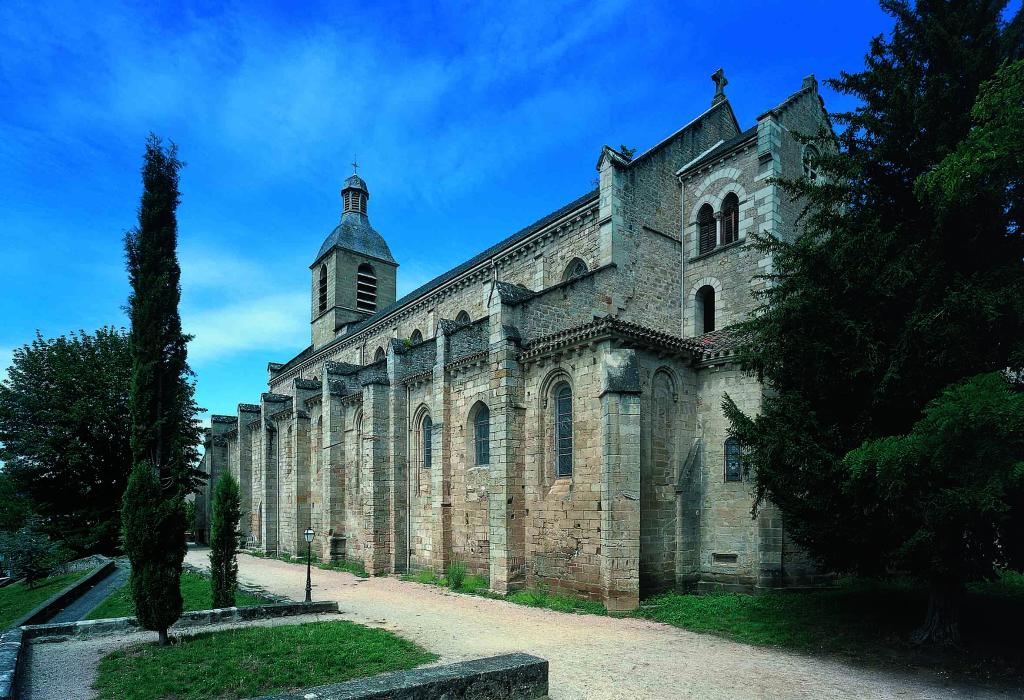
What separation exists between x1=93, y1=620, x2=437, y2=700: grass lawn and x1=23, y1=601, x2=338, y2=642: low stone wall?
134 centimetres

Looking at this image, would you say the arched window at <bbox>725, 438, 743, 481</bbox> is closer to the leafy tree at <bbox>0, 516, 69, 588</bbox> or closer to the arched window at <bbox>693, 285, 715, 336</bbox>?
the arched window at <bbox>693, 285, 715, 336</bbox>

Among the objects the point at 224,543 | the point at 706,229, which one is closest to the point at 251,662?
the point at 224,543

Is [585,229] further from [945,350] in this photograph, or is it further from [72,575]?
[72,575]

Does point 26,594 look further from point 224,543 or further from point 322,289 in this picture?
point 322,289

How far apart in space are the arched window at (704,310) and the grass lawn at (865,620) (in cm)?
857

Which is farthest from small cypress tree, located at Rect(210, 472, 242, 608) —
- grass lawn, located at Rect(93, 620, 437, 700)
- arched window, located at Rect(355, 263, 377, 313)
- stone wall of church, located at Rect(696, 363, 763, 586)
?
arched window, located at Rect(355, 263, 377, 313)

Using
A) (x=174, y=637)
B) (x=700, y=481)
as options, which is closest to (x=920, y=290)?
(x=700, y=481)

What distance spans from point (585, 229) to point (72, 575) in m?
25.3

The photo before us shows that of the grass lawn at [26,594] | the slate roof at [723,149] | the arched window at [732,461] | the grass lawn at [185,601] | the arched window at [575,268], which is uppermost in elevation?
the slate roof at [723,149]

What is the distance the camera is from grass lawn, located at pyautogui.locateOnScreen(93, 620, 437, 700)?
8656mm

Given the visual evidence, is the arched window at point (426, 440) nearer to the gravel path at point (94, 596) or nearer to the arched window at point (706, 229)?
the gravel path at point (94, 596)

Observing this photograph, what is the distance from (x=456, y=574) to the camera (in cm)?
1806

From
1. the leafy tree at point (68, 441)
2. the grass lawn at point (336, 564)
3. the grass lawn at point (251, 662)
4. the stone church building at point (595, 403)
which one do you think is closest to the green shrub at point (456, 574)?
the stone church building at point (595, 403)

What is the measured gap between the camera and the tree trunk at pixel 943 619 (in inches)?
392
